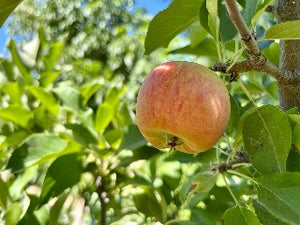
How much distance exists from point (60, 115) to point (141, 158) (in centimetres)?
25

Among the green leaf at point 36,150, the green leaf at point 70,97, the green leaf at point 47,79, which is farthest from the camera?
the green leaf at point 47,79

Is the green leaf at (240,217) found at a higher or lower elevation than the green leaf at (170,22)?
lower

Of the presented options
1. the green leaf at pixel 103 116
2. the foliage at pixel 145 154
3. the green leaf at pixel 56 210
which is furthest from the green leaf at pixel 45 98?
the green leaf at pixel 56 210

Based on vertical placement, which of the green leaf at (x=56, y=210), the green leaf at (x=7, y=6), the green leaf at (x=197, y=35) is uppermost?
the green leaf at (x=7, y=6)

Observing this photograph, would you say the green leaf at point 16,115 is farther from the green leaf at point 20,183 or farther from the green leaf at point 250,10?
the green leaf at point 250,10

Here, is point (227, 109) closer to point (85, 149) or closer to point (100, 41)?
point (85, 149)

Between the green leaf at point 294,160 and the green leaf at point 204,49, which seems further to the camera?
the green leaf at point 204,49

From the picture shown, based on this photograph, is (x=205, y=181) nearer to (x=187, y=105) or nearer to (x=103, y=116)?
(x=187, y=105)

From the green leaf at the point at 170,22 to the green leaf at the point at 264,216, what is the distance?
317 millimetres

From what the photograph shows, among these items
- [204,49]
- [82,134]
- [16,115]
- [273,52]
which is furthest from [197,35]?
[16,115]

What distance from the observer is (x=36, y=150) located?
1.10 meters

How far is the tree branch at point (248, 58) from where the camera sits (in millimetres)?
691

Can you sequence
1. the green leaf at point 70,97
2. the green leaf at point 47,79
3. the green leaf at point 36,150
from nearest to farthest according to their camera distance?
the green leaf at point 36,150 → the green leaf at point 70,97 → the green leaf at point 47,79

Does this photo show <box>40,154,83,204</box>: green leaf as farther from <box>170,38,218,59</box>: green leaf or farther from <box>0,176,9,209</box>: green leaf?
<box>170,38,218,59</box>: green leaf
